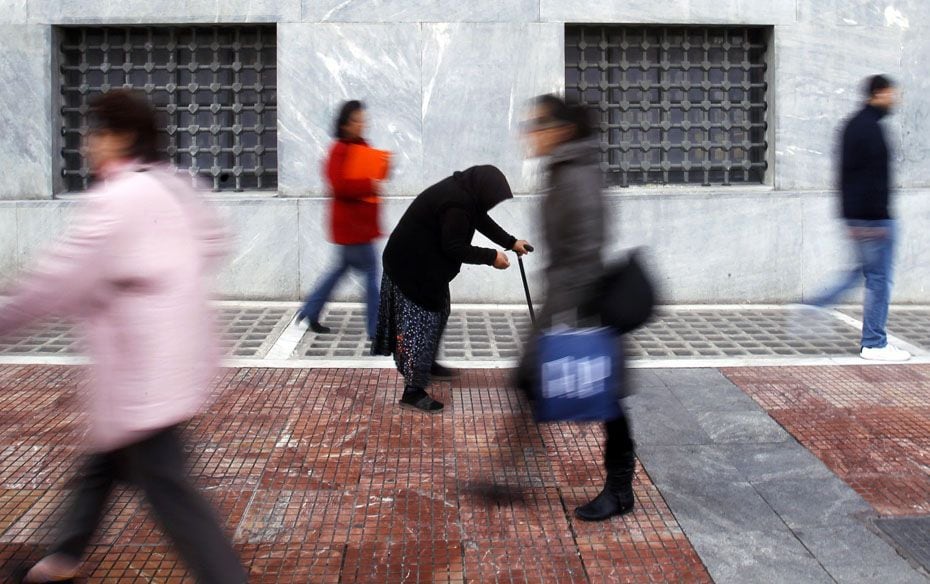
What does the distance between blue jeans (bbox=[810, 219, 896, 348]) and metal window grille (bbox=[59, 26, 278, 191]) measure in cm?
503

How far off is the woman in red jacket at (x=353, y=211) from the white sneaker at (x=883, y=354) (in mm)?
3347

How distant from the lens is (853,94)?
9.09 meters

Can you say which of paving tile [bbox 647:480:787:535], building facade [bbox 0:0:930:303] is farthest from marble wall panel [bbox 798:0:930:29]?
paving tile [bbox 647:480:787:535]

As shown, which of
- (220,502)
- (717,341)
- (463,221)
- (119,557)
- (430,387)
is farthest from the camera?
(717,341)

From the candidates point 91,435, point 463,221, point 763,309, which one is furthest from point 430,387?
point 763,309

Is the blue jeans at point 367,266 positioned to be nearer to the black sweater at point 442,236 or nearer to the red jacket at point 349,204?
the red jacket at point 349,204

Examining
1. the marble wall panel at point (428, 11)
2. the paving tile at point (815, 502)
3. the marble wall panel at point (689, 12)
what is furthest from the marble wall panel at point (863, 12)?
the paving tile at point (815, 502)

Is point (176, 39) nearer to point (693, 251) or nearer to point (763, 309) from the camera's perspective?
point (693, 251)

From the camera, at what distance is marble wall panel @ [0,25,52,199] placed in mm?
8898

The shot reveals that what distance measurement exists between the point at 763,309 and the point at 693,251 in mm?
774

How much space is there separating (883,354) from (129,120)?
5557mm

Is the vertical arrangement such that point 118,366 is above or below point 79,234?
below

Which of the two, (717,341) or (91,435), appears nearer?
(91,435)

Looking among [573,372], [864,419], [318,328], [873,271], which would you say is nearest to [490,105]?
[318,328]
